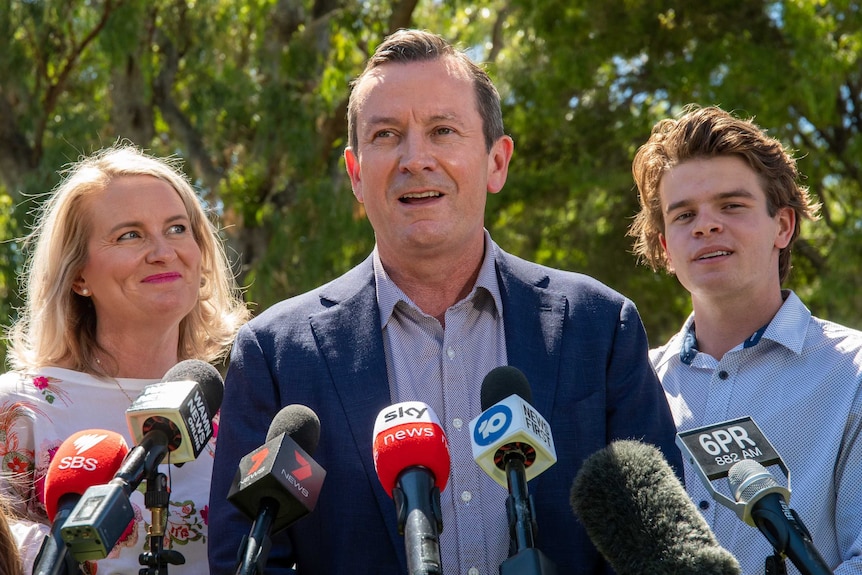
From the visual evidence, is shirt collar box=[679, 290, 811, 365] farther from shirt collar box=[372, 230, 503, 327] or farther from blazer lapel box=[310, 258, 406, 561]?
blazer lapel box=[310, 258, 406, 561]

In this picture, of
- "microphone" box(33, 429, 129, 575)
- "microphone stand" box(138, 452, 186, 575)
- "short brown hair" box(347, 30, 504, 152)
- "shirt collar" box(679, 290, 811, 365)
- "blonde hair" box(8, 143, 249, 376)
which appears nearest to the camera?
"microphone stand" box(138, 452, 186, 575)

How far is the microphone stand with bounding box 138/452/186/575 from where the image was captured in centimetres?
244

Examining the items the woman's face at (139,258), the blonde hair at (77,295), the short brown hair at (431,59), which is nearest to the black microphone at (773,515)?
the short brown hair at (431,59)

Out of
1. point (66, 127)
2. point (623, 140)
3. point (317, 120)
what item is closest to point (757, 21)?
point (623, 140)

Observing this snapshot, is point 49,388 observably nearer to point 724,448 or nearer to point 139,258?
point 139,258

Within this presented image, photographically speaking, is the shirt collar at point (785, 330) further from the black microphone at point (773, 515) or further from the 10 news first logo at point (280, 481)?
the 10 news first logo at point (280, 481)

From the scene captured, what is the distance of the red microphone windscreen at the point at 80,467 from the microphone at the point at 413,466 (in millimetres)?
723

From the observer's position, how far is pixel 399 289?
354cm

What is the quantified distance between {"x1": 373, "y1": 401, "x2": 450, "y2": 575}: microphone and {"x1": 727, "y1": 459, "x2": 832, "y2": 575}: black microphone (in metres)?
0.63

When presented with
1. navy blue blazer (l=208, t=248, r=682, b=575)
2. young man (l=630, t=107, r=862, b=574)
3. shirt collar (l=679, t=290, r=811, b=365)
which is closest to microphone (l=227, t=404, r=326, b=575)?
navy blue blazer (l=208, t=248, r=682, b=575)

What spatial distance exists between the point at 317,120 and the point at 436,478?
1050 cm

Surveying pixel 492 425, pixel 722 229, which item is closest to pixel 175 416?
pixel 492 425

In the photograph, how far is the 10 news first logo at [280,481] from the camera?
2.34 meters

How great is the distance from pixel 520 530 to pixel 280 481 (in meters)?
0.53
